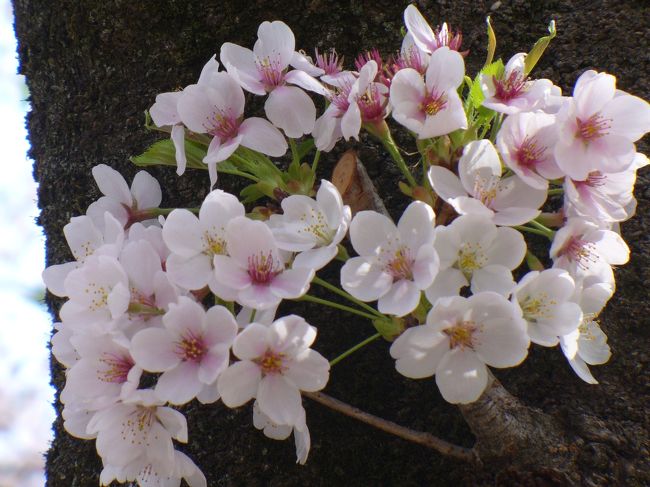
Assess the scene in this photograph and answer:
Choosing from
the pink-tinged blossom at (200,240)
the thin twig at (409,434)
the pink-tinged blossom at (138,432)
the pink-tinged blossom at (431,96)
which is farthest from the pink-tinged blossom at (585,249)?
the pink-tinged blossom at (138,432)

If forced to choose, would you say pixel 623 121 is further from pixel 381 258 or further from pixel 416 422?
pixel 416 422

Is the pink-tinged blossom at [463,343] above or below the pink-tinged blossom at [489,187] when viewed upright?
below

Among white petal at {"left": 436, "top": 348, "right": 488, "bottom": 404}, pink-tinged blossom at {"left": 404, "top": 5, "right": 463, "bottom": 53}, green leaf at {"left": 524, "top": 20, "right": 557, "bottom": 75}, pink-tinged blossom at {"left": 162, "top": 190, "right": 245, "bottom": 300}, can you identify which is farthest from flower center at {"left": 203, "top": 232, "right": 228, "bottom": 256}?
green leaf at {"left": 524, "top": 20, "right": 557, "bottom": 75}

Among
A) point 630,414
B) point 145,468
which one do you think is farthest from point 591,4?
point 145,468

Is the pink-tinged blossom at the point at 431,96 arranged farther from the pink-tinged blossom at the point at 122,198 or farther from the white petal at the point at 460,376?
the pink-tinged blossom at the point at 122,198

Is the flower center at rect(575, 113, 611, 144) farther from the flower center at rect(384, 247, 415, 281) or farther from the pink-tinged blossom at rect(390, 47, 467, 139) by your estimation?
the flower center at rect(384, 247, 415, 281)

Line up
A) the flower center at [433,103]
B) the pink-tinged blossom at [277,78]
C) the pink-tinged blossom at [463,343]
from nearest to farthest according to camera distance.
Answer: the pink-tinged blossom at [463,343] → the flower center at [433,103] → the pink-tinged blossom at [277,78]

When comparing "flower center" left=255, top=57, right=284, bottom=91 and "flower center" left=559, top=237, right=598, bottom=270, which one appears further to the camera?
"flower center" left=255, top=57, right=284, bottom=91
